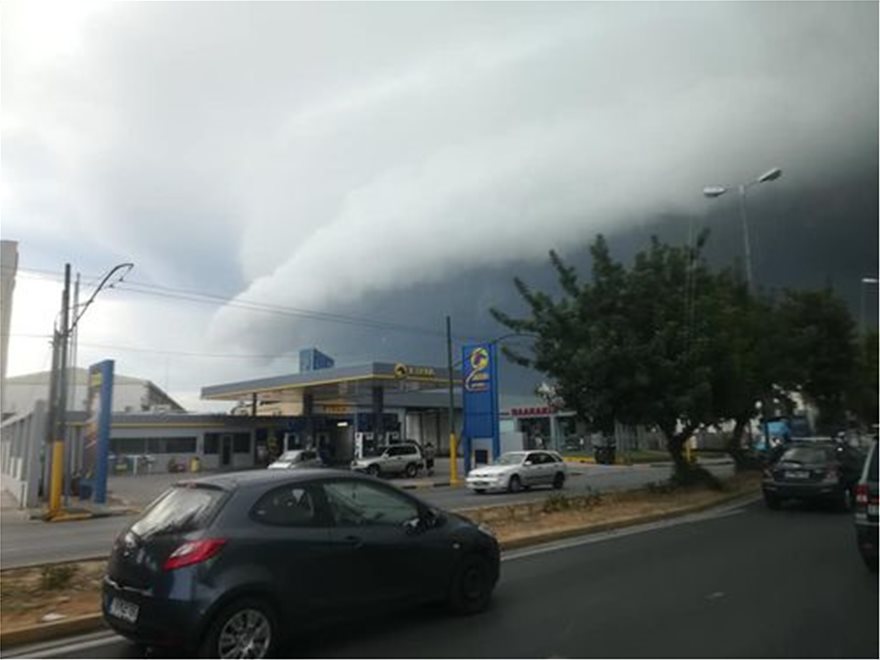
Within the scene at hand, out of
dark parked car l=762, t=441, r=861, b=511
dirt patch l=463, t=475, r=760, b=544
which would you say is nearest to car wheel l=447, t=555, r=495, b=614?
dirt patch l=463, t=475, r=760, b=544

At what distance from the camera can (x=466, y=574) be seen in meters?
7.77

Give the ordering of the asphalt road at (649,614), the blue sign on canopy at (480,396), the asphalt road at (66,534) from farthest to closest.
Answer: the blue sign on canopy at (480,396)
the asphalt road at (66,534)
the asphalt road at (649,614)

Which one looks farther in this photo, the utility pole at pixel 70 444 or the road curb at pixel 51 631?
the utility pole at pixel 70 444

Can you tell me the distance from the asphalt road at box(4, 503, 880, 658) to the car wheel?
0.16 m

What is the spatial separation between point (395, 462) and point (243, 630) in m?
32.4

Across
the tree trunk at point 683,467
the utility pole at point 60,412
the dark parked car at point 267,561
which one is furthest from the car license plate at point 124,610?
the utility pole at point 60,412

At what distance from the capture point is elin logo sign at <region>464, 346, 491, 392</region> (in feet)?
121

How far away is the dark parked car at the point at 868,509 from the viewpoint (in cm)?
866

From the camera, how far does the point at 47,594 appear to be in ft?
29.1

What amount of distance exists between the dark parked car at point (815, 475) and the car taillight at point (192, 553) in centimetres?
1467

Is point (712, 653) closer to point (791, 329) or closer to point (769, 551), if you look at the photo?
point (769, 551)

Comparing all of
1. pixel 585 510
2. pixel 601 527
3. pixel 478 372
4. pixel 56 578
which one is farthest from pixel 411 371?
pixel 56 578

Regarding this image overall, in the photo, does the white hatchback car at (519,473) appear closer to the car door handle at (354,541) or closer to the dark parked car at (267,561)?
the dark parked car at (267,561)

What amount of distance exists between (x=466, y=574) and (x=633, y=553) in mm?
4551
